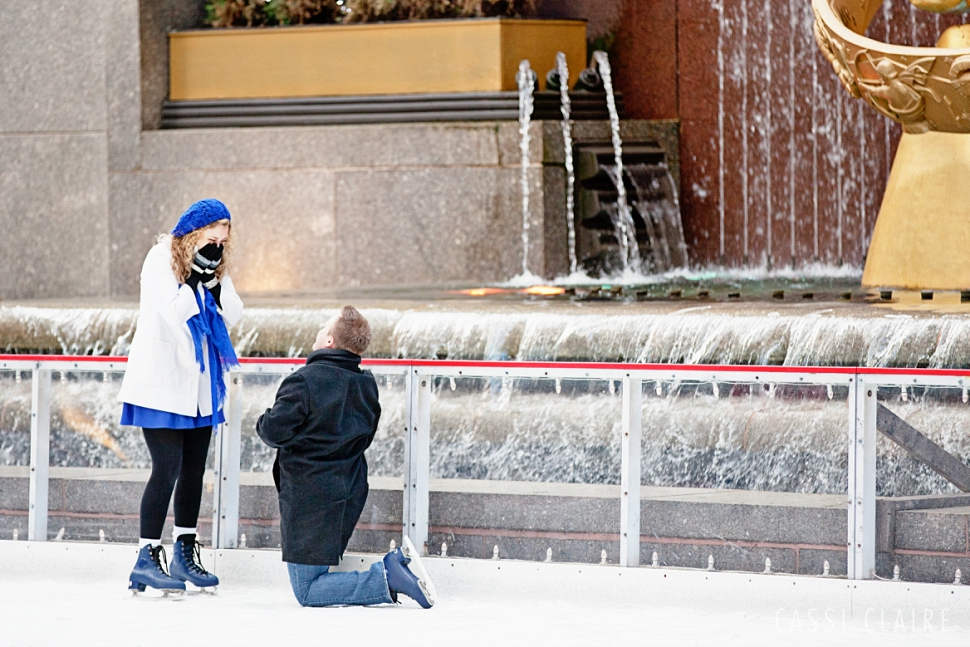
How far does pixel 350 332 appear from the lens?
5.73 m

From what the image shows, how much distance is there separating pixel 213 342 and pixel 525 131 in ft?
19.3

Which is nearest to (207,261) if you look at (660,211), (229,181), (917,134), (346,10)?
(917,134)

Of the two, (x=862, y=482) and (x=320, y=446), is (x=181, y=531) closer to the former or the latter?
(x=320, y=446)

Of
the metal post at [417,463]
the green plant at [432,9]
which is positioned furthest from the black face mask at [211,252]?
the green plant at [432,9]

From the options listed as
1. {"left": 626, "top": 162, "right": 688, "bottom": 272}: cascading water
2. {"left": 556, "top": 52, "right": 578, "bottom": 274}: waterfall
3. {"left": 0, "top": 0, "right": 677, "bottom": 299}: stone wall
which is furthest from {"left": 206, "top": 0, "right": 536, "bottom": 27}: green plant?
{"left": 626, "top": 162, "right": 688, "bottom": 272}: cascading water

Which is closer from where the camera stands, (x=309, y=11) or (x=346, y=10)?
(x=346, y=10)

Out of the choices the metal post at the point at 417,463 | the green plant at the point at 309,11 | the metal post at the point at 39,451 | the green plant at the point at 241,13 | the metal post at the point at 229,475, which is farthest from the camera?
the green plant at the point at 241,13

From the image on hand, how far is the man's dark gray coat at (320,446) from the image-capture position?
18.5ft

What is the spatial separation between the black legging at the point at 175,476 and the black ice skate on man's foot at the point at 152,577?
0.22ft

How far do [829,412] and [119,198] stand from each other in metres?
8.47

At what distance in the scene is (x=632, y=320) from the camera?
7672mm

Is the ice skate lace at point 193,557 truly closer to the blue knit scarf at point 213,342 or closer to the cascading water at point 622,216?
the blue knit scarf at point 213,342

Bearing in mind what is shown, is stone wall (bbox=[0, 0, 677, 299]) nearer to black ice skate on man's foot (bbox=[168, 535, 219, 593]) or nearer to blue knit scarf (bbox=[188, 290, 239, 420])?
blue knit scarf (bbox=[188, 290, 239, 420])

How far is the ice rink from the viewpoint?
5.12 meters
